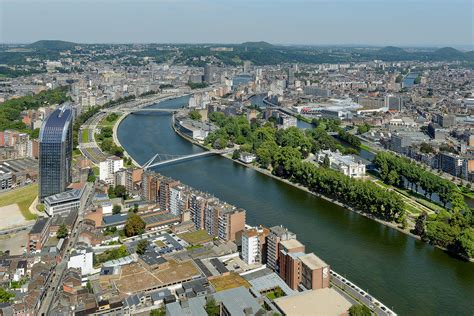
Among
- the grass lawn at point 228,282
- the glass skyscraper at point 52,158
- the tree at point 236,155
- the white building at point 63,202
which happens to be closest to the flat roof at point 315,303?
the grass lawn at point 228,282

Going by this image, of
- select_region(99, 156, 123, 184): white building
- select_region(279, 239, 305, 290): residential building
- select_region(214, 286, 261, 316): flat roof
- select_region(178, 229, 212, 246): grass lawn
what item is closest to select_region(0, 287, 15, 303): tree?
select_region(214, 286, 261, 316): flat roof

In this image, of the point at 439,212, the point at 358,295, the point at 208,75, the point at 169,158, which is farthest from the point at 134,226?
the point at 208,75

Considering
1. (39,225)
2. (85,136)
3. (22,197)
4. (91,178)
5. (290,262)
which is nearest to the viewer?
(290,262)

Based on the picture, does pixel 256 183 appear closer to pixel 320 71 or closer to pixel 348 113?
pixel 348 113

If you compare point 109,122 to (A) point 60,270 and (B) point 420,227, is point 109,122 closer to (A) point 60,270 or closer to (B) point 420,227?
(A) point 60,270

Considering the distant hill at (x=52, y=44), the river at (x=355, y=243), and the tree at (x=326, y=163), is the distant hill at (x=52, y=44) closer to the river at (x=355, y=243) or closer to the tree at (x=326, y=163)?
the river at (x=355, y=243)

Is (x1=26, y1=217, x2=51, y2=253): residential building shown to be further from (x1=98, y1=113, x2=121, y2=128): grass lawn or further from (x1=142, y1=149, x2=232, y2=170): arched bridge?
(x1=98, y1=113, x2=121, y2=128): grass lawn
